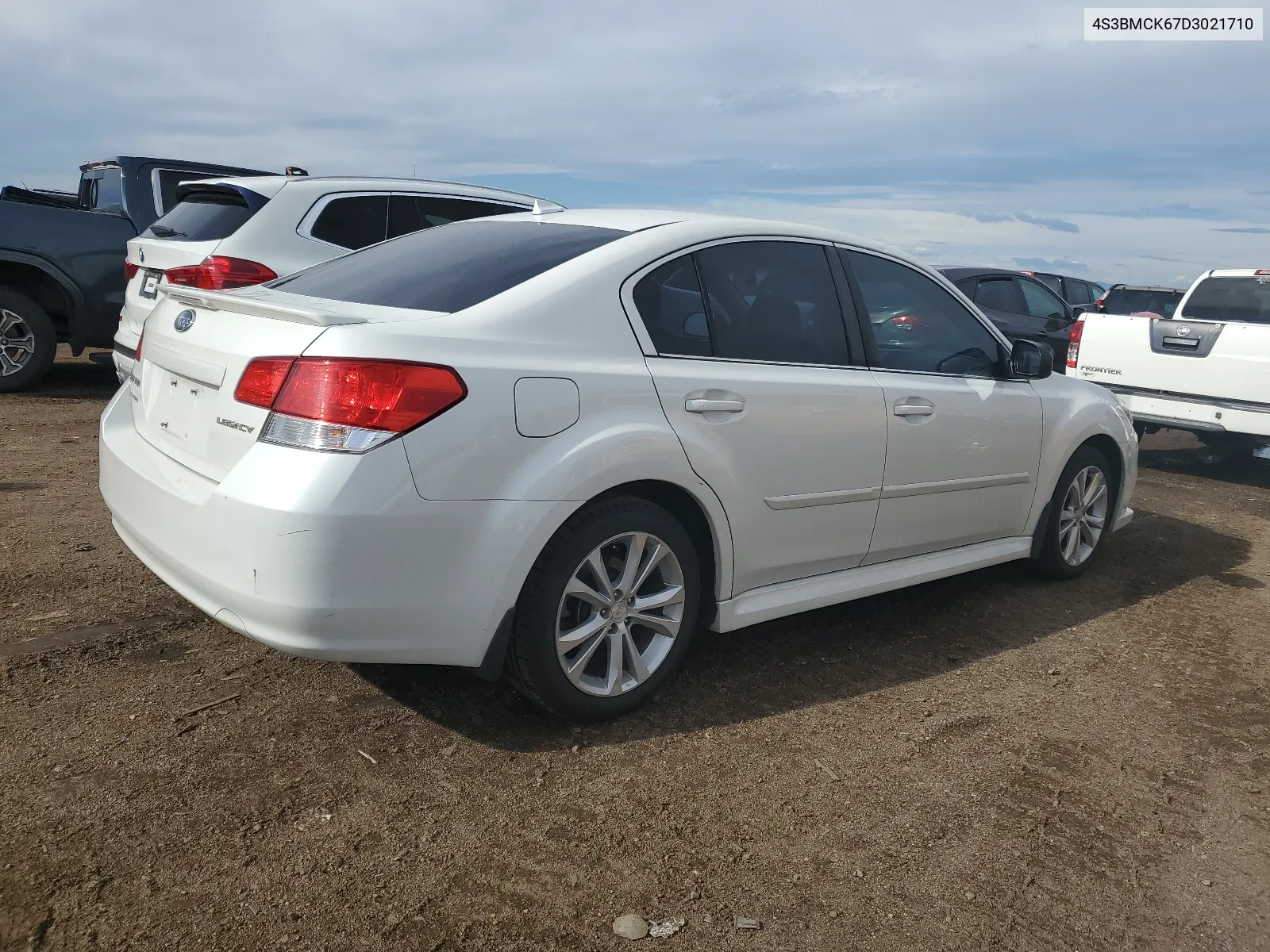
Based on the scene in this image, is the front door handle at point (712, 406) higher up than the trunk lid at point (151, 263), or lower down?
lower down

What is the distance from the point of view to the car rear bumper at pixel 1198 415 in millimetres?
8070

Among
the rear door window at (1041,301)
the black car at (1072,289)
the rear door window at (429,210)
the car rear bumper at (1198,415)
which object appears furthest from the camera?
the black car at (1072,289)

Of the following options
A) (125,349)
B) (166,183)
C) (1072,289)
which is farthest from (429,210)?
(1072,289)

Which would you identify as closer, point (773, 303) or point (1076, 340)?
point (773, 303)

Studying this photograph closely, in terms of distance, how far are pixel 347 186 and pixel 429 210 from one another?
2.08 feet

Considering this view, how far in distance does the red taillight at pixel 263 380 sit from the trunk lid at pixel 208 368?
0.7 inches

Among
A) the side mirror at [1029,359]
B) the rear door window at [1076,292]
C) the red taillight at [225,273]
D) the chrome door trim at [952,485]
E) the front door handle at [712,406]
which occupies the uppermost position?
the rear door window at [1076,292]

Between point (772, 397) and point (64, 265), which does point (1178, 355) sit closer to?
point (772, 397)

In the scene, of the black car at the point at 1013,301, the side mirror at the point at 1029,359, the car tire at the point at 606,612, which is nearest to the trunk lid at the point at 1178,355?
the black car at the point at 1013,301

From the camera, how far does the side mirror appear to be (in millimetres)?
4754

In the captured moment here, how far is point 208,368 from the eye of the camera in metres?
3.07

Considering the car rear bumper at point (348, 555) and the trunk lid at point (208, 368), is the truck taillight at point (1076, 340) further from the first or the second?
the trunk lid at point (208, 368)

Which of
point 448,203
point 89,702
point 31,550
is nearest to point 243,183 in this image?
point 448,203

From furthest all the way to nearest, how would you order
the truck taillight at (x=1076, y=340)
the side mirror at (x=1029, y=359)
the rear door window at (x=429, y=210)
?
the truck taillight at (x=1076, y=340) < the rear door window at (x=429, y=210) < the side mirror at (x=1029, y=359)
